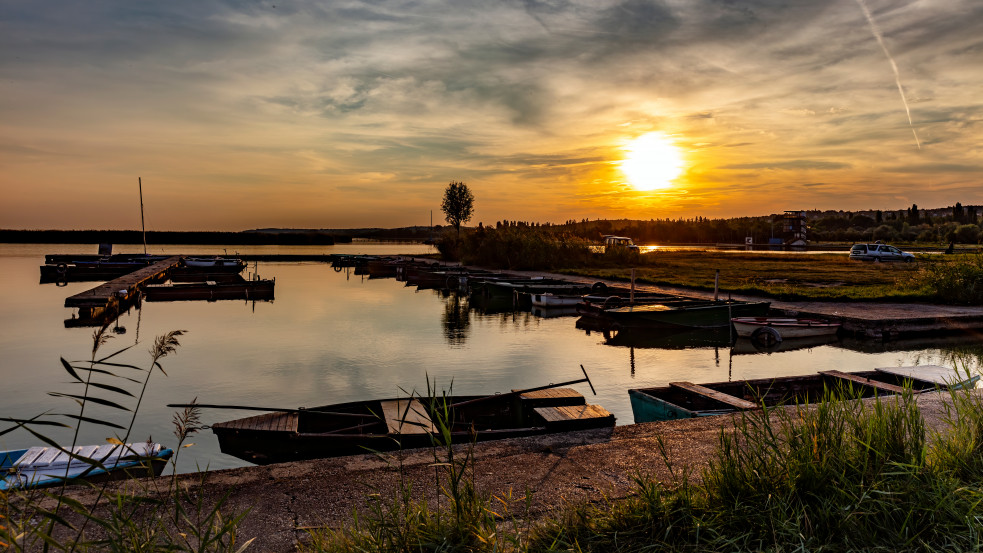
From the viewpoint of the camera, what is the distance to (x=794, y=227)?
95.0 metres

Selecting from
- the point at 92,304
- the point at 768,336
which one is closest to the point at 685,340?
the point at 768,336

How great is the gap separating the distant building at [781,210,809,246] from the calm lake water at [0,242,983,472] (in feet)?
249

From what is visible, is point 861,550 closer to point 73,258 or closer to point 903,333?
point 903,333

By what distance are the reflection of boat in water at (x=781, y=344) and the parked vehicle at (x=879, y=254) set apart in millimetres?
29529

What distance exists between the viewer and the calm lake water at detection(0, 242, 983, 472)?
13492mm

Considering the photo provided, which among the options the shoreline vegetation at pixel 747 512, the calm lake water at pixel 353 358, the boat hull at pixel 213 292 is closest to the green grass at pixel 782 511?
the shoreline vegetation at pixel 747 512

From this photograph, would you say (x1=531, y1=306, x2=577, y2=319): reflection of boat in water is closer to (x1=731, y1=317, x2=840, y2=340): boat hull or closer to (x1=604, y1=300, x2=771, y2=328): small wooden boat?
(x1=604, y1=300, x2=771, y2=328): small wooden boat

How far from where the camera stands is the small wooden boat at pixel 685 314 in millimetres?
20906

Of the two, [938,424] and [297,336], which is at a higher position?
[938,424]

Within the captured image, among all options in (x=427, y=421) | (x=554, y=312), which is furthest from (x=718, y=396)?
(x=554, y=312)

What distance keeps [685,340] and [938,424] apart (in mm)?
13722

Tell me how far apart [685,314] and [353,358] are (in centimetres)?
1113

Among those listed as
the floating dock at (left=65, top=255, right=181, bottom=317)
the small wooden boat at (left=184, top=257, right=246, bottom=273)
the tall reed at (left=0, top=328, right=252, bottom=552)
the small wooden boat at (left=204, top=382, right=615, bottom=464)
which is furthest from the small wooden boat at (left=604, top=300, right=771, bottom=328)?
the small wooden boat at (left=184, top=257, right=246, bottom=273)

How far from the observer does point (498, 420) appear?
9.42 meters
